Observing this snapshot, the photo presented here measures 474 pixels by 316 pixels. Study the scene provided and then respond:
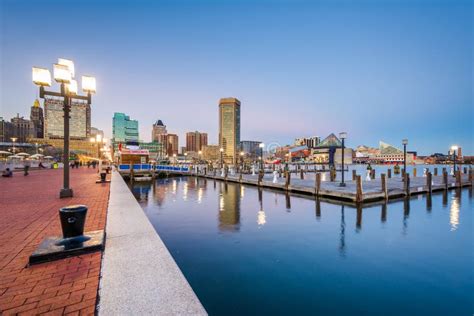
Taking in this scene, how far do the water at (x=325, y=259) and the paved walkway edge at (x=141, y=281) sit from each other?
1502 mm

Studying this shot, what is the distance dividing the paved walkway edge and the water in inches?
59.1

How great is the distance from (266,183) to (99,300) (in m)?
20.5

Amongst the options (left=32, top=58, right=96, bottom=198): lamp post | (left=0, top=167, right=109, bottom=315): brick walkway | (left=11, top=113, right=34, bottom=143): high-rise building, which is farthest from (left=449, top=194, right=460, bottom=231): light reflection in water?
(left=11, top=113, right=34, bottom=143): high-rise building

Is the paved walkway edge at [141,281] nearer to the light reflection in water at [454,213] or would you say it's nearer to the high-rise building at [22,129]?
the light reflection in water at [454,213]

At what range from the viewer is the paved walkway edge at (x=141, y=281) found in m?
2.96

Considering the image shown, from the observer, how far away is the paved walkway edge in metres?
2.96

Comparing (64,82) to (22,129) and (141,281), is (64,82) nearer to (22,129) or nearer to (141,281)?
(141,281)

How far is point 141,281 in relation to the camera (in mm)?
→ 3572

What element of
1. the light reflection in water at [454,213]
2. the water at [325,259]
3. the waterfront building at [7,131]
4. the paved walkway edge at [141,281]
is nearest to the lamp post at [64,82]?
the water at [325,259]

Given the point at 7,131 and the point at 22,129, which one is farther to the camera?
the point at 22,129

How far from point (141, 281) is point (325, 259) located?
5511mm

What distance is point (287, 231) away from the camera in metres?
9.66

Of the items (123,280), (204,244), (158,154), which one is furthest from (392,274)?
(158,154)

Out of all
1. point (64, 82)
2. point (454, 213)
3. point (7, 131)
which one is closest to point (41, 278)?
point (64, 82)
